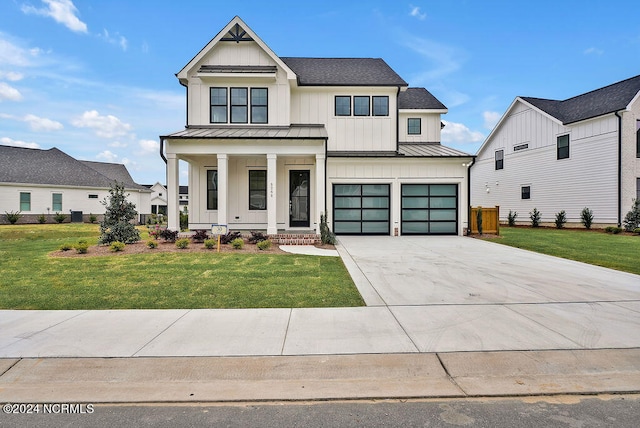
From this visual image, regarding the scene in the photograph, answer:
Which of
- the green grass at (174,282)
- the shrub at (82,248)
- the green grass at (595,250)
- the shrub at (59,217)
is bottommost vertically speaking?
the green grass at (174,282)

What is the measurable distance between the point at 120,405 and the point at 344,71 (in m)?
18.3

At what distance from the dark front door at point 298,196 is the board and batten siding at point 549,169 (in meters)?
17.4

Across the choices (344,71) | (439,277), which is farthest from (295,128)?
(439,277)

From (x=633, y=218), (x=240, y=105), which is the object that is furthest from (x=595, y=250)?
(x=240, y=105)

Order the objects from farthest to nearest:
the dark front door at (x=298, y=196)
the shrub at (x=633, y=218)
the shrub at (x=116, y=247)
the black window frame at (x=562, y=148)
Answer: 1. the black window frame at (x=562, y=148)
2. the shrub at (x=633, y=218)
3. the dark front door at (x=298, y=196)
4. the shrub at (x=116, y=247)

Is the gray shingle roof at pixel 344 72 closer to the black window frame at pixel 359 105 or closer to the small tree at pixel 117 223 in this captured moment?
the black window frame at pixel 359 105

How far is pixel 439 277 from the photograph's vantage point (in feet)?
25.8

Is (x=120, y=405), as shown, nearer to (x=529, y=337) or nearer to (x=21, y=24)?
(x=529, y=337)

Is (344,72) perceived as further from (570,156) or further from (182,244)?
(570,156)

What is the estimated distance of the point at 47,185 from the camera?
3006 cm

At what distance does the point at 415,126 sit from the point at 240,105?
10.2 meters

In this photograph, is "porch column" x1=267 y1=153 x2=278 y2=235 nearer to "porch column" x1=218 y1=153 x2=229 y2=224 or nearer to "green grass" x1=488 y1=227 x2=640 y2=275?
"porch column" x1=218 y1=153 x2=229 y2=224

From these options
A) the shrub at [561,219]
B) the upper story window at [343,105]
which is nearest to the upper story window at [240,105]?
the upper story window at [343,105]

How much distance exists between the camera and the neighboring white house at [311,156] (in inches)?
628
